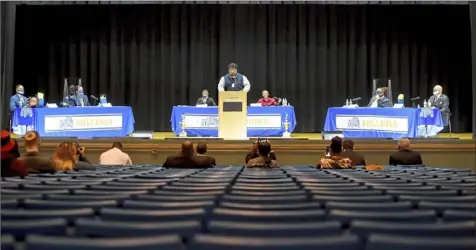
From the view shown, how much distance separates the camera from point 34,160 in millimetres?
6004

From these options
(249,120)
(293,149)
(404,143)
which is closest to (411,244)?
(404,143)

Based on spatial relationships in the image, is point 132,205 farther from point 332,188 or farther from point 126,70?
point 126,70

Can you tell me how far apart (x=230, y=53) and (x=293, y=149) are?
8.88 metres

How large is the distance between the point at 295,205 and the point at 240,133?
24.9ft

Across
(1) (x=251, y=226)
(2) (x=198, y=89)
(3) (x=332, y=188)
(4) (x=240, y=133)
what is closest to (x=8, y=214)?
(1) (x=251, y=226)

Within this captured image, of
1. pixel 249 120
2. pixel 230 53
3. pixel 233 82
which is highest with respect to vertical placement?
pixel 230 53

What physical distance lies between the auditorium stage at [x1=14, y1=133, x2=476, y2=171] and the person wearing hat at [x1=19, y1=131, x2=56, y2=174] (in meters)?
4.32

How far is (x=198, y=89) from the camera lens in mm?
18656

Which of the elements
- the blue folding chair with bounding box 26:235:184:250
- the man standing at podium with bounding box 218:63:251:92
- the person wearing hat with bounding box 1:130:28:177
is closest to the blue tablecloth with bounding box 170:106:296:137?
the man standing at podium with bounding box 218:63:251:92

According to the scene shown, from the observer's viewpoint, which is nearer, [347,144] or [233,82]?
[347,144]

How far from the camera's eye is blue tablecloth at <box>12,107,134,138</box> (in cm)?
1146

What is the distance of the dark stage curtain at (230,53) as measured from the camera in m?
18.4

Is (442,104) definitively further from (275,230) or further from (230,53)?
(275,230)

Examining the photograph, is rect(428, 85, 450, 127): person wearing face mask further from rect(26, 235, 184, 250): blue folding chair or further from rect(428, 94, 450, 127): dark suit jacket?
rect(26, 235, 184, 250): blue folding chair
